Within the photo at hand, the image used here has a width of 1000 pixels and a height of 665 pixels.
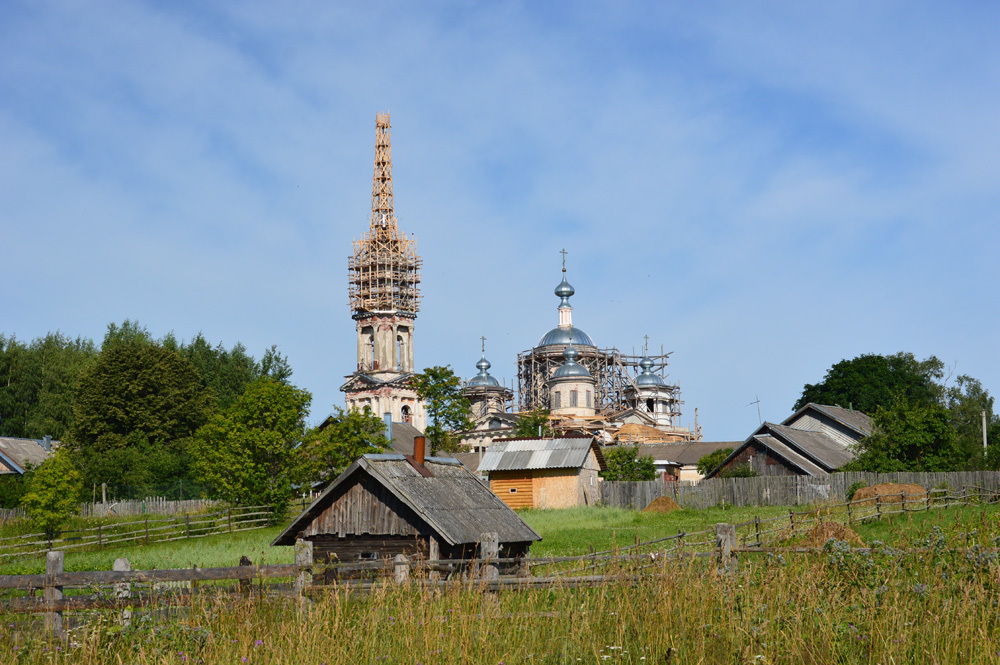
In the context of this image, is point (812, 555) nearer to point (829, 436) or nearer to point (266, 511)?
point (266, 511)

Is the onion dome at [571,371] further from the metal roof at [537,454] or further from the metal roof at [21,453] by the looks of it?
the metal roof at [21,453]

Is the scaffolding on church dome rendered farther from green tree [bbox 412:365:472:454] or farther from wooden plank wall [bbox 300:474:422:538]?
wooden plank wall [bbox 300:474:422:538]

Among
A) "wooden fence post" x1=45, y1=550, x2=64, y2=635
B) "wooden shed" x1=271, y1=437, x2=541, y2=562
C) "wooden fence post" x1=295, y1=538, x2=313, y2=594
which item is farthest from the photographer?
"wooden shed" x1=271, y1=437, x2=541, y2=562

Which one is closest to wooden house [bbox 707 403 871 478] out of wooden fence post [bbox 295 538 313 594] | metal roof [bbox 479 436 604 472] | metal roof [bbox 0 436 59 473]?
metal roof [bbox 479 436 604 472]

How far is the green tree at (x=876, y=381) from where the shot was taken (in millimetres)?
86688

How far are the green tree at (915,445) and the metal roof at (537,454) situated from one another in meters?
13.1

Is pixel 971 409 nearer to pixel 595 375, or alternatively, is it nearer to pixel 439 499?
pixel 595 375

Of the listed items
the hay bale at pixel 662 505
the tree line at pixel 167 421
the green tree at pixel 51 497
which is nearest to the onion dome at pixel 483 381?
the tree line at pixel 167 421

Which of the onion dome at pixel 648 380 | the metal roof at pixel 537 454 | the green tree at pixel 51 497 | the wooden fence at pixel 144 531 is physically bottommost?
the wooden fence at pixel 144 531

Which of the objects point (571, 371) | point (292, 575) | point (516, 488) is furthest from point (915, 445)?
point (571, 371)

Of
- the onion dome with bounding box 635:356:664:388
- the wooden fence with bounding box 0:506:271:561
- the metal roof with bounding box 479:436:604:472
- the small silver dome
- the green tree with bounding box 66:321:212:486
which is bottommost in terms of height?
the wooden fence with bounding box 0:506:271:561

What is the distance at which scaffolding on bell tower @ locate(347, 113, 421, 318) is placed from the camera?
378 feet

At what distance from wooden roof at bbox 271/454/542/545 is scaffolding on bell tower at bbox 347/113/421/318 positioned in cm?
9467

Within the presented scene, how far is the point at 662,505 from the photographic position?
46.2 meters
